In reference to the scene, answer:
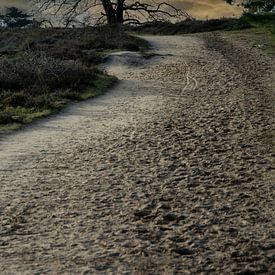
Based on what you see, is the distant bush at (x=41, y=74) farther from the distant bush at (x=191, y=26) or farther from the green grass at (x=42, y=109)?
the distant bush at (x=191, y=26)

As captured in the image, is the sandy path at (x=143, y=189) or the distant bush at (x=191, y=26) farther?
the distant bush at (x=191, y=26)

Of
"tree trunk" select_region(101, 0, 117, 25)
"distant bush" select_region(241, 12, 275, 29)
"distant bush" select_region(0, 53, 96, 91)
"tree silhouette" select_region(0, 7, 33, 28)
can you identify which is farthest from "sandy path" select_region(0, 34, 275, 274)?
A: "tree silhouette" select_region(0, 7, 33, 28)

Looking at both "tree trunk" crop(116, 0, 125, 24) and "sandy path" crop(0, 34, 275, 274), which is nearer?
"sandy path" crop(0, 34, 275, 274)

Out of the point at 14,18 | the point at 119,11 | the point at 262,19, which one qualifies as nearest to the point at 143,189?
the point at 262,19

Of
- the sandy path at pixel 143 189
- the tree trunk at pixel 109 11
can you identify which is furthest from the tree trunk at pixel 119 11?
the sandy path at pixel 143 189

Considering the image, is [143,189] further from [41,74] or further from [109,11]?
[109,11]

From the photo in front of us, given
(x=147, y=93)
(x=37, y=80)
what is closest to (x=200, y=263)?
(x=147, y=93)

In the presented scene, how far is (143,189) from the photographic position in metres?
6.50

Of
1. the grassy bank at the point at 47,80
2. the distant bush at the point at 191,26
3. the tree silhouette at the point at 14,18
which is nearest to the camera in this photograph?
the grassy bank at the point at 47,80

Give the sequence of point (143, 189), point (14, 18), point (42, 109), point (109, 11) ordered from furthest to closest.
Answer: point (14, 18), point (109, 11), point (42, 109), point (143, 189)

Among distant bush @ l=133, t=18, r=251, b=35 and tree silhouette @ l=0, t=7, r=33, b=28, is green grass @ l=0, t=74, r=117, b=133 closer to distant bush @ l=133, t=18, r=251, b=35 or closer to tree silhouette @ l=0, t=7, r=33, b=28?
distant bush @ l=133, t=18, r=251, b=35

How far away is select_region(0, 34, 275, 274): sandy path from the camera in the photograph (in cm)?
477

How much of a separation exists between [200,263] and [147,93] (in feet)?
32.5

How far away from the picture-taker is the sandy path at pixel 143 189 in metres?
4.77
